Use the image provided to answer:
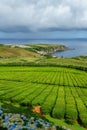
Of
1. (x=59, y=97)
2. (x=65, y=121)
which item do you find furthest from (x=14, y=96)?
(x=65, y=121)

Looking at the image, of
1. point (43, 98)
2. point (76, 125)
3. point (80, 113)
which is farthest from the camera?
point (43, 98)

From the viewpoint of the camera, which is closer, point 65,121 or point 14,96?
point 65,121

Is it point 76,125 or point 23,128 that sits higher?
point 23,128

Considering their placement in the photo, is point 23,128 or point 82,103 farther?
point 82,103

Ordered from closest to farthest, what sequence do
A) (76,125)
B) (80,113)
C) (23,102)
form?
(76,125), (80,113), (23,102)

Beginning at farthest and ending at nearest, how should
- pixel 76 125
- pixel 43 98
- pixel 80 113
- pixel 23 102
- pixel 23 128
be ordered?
pixel 43 98 < pixel 23 102 < pixel 80 113 < pixel 76 125 < pixel 23 128

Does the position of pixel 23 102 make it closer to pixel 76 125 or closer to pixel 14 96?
pixel 14 96

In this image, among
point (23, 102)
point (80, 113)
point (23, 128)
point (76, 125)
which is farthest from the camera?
point (23, 102)

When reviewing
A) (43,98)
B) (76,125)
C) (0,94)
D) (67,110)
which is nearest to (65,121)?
(76,125)

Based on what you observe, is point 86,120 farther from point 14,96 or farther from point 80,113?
point 14,96
